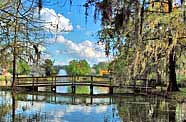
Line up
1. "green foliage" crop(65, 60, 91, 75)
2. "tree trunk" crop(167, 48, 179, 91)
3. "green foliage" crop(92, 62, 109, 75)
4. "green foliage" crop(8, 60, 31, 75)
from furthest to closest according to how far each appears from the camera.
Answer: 1. "green foliage" crop(65, 60, 91, 75)
2. "green foliage" crop(92, 62, 109, 75)
3. "tree trunk" crop(167, 48, 179, 91)
4. "green foliage" crop(8, 60, 31, 75)

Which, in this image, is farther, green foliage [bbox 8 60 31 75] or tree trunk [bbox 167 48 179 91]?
tree trunk [bbox 167 48 179 91]

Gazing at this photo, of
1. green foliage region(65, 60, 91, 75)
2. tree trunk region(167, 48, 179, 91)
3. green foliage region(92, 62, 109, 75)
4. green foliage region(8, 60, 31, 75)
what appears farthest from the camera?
green foliage region(65, 60, 91, 75)

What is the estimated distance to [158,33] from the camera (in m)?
19.8

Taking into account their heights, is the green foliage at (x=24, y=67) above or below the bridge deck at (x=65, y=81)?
above

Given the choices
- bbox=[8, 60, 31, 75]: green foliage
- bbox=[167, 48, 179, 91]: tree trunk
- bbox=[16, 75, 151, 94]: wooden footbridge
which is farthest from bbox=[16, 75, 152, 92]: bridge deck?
bbox=[8, 60, 31, 75]: green foliage

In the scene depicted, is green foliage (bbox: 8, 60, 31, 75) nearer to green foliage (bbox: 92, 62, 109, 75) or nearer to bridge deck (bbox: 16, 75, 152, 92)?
green foliage (bbox: 92, 62, 109, 75)

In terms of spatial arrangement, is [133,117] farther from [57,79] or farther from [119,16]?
[57,79]

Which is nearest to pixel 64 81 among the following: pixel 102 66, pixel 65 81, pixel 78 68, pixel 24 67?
pixel 65 81

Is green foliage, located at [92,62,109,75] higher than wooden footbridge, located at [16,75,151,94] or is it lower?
higher

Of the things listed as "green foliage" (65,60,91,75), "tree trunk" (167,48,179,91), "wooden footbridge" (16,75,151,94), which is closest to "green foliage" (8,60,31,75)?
"tree trunk" (167,48,179,91)

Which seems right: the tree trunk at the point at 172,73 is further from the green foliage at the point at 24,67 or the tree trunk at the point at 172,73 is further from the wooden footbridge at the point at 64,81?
the green foliage at the point at 24,67

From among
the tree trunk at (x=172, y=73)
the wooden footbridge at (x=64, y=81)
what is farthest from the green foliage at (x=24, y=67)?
the wooden footbridge at (x=64, y=81)

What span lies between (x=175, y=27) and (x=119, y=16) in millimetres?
11731

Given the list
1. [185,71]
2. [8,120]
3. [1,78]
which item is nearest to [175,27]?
[185,71]
